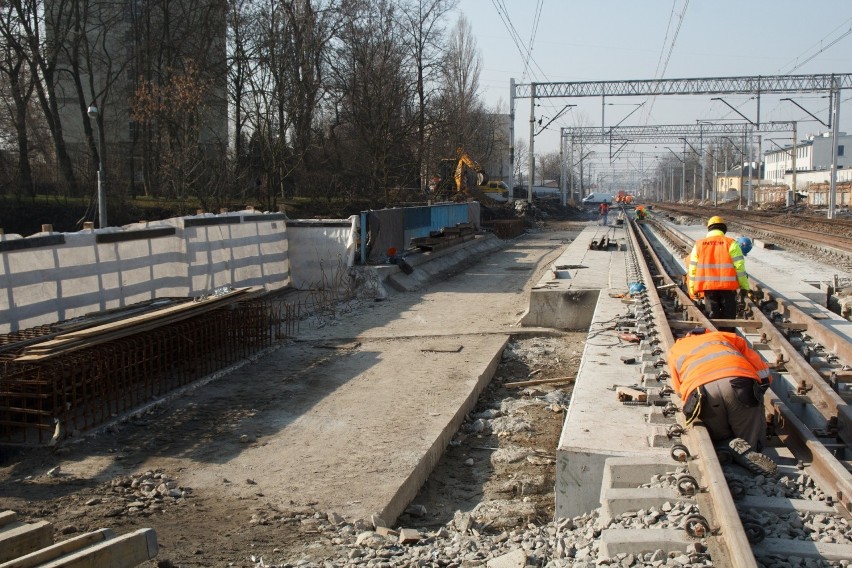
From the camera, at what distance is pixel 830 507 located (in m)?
4.93

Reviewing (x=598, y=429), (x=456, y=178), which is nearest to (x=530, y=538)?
(x=598, y=429)

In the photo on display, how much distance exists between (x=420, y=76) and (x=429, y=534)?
1635 inches

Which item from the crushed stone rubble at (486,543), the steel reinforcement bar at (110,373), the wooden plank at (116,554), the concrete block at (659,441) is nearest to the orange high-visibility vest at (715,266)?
the concrete block at (659,441)

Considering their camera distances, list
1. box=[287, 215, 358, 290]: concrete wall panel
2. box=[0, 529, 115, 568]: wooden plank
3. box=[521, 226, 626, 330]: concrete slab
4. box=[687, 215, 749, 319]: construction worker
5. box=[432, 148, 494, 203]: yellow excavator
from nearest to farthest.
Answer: box=[0, 529, 115, 568]: wooden plank < box=[687, 215, 749, 319]: construction worker < box=[521, 226, 626, 330]: concrete slab < box=[287, 215, 358, 290]: concrete wall panel < box=[432, 148, 494, 203]: yellow excavator

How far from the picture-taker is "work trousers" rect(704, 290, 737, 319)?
10.9 metres

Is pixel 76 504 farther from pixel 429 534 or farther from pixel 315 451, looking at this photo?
pixel 429 534

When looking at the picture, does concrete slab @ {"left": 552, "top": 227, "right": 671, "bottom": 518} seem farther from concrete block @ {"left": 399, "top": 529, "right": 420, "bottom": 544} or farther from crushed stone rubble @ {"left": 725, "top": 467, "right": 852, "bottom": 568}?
concrete block @ {"left": 399, "top": 529, "right": 420, "bottom": 544}

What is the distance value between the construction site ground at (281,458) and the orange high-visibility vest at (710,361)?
1.52m

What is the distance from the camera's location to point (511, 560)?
477 cm

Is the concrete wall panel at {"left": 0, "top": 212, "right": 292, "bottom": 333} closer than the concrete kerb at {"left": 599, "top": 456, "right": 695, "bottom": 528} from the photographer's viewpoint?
No

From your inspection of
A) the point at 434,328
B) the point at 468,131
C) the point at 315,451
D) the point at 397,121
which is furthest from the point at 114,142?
the point at 315,451

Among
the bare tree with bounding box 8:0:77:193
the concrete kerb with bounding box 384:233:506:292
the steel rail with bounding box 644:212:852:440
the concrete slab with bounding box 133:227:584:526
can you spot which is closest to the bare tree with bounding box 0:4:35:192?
the bare tree with bounding box 8:0:77:193

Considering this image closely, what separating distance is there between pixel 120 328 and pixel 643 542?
20.7 ft

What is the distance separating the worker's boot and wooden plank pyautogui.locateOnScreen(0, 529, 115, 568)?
401 centimetres
